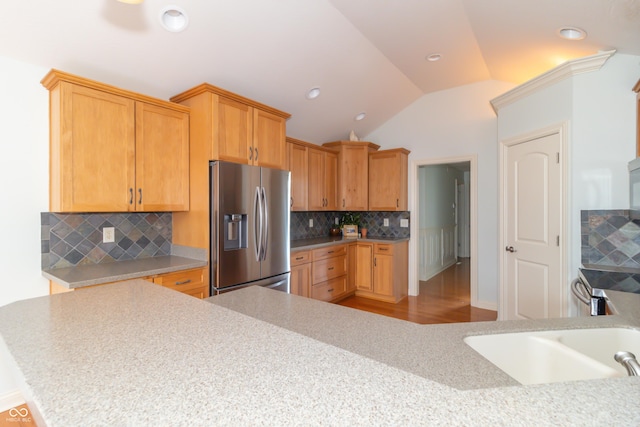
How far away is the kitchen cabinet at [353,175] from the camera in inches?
185

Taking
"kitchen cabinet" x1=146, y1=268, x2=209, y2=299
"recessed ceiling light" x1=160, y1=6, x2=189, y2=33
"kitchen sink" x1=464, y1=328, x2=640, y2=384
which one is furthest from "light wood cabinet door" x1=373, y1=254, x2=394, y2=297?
"recessed ceiling light" x1=160, y1=6, x2=189, y2=33

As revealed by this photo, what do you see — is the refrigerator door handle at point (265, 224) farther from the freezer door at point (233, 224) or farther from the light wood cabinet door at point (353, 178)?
the light wood cabinet door at point (353, 178)

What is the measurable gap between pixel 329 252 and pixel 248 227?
1568 millimetres

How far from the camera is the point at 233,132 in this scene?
8.87ft

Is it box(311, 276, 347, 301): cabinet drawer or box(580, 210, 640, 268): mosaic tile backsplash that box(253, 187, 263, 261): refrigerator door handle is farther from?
box(580, 210, 640, 268): mosaic tile backsplash

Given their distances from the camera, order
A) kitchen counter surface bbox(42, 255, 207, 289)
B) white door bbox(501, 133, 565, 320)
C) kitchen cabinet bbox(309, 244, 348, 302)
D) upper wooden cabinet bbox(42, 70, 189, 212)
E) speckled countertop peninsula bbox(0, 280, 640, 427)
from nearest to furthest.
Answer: speckled countertop peninsula bbox(0, 280, 640, 427)
kitchen counter surface bbox(42, 255, 207, 289)
upper wooden cabinet bbox(42, 70, 189, 212)
white door bbox(501, 133, 565, 320)
kitchen cabinet bbox(309, 244, 348, 302)

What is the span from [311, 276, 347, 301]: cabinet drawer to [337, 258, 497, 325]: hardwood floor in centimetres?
20

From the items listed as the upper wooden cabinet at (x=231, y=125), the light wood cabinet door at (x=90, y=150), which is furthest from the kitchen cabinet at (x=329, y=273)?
the light wood cabinet door at (x=90, y=150)

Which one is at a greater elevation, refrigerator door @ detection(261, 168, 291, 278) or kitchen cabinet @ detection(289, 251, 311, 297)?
refrigerator door @ detection(261, 168, 291, 278)

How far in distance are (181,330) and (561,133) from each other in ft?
10.6

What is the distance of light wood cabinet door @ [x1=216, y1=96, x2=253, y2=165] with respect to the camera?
2.58 m

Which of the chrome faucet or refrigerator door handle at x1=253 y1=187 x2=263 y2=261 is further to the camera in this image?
refrigerator door handle at x1=253 y1=187 x2=263 y2=261

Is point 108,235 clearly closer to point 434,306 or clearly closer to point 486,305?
point 434,306

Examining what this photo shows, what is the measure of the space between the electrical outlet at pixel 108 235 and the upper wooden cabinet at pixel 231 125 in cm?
102
